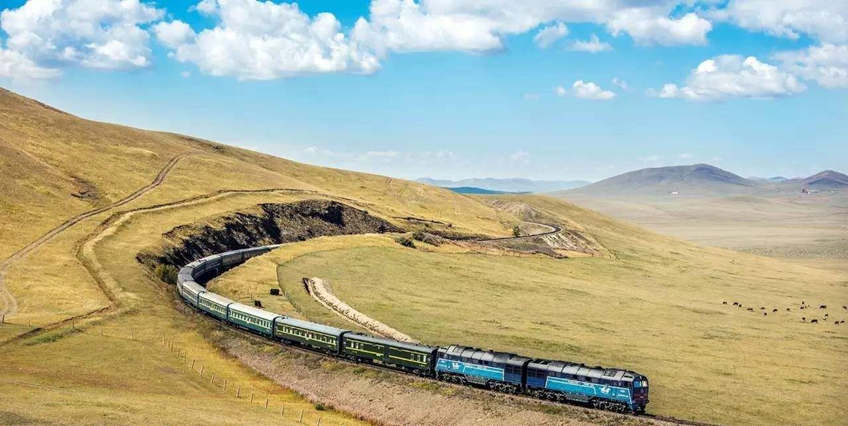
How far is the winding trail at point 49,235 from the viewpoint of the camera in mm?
73125

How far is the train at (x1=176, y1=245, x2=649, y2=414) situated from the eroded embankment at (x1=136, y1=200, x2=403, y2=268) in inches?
1483

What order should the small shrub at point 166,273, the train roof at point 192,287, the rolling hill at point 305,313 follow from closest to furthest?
the rolling hill at point 305,313
the train roof at point 192,287
the small shrub at point 166,273

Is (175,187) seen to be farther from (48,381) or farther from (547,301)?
(48,381)

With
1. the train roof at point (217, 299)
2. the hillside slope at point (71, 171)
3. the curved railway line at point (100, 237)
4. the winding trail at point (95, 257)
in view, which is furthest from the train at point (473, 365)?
the hillside slope at point (71, 171)

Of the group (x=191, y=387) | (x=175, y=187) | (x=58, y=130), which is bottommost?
(x=191, y=387)

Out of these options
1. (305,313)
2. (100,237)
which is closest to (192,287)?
(305,313)

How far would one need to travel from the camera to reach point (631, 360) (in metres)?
72.4

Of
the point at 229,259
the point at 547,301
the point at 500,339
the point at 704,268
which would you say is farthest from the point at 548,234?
the point at 500,339

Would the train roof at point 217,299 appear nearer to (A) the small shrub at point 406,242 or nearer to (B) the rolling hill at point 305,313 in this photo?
(B) the rolling hill at point 305,313

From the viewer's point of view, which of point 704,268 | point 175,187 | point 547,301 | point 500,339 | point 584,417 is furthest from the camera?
point 704,268

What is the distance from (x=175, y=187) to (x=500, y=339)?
97890 mm

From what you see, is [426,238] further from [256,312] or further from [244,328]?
[256,312]

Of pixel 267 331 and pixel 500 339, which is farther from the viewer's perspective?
pixel 500 339

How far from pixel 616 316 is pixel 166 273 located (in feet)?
197
